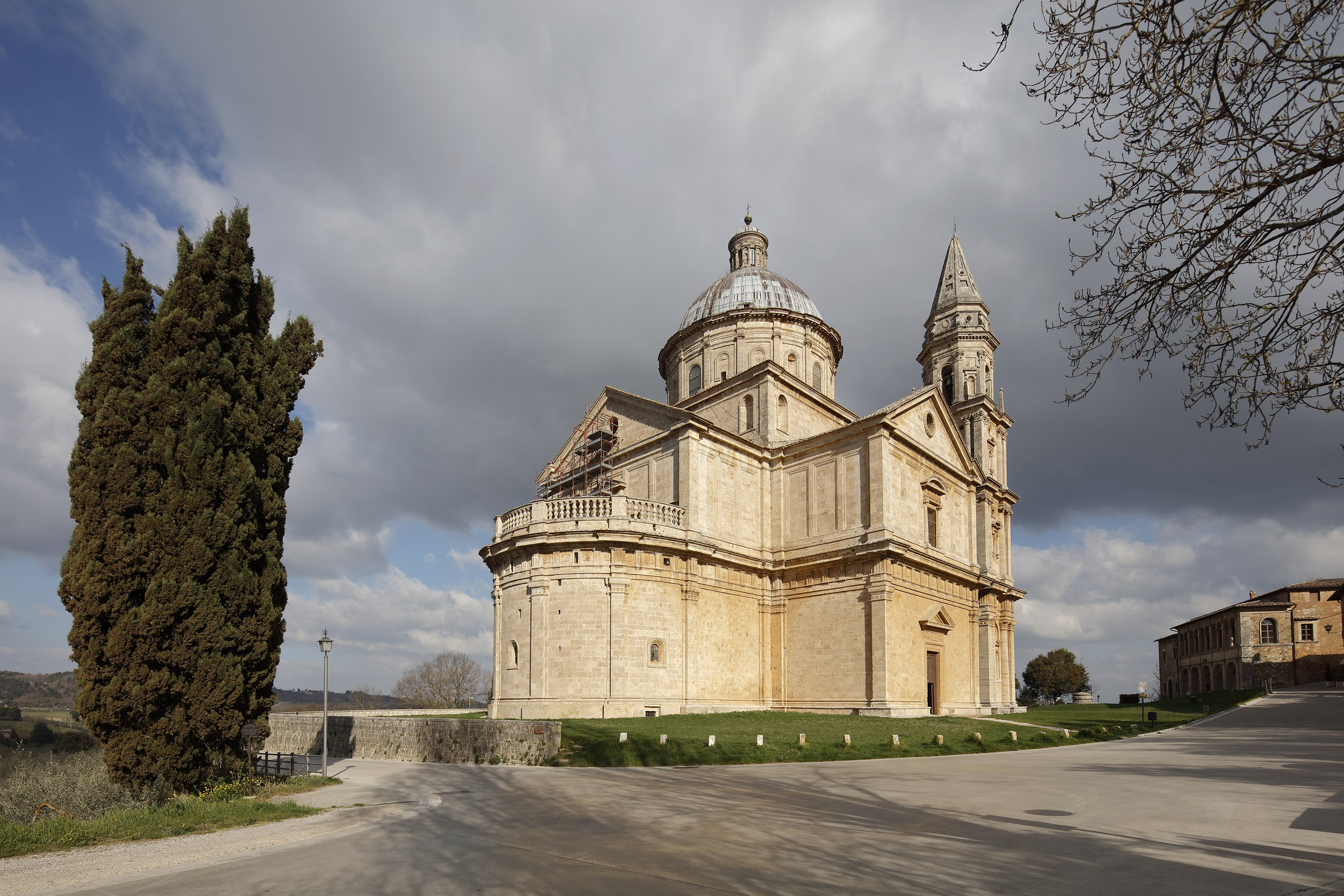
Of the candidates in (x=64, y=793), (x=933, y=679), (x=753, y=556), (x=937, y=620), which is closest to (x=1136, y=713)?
(x=933, y=679)

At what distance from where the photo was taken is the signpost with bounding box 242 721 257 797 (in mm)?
14133

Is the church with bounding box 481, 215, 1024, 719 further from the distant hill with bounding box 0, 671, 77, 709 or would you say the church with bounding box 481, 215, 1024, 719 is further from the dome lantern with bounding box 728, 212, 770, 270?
the distant hill with bounding box 0, 671, 77, 709

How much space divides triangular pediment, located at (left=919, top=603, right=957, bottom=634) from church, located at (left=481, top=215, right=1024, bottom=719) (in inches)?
3.2

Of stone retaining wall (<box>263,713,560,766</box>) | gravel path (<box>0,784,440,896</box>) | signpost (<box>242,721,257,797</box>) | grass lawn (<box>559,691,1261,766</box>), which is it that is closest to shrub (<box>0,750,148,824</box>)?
signpost (<box>242,721,257,797</box>)

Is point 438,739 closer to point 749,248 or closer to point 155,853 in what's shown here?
point 155,853

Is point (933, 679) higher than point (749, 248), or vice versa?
point (749, 248)

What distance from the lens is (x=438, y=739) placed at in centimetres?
2206

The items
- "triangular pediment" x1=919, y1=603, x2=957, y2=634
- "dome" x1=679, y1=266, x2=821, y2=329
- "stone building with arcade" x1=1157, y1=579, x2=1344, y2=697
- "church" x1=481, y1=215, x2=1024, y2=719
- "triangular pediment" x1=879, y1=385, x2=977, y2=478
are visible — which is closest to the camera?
"church" x1=481, y1=215, x2=1024, y2=719

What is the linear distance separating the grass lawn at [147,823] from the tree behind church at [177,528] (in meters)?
1.49

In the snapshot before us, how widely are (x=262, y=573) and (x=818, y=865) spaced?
12042 mm

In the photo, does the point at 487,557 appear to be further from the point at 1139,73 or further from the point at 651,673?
the point at 1139,73

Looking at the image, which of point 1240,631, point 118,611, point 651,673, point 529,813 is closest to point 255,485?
point 118,611

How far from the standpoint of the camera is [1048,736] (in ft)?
81.9

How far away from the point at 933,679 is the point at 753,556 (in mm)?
9604
